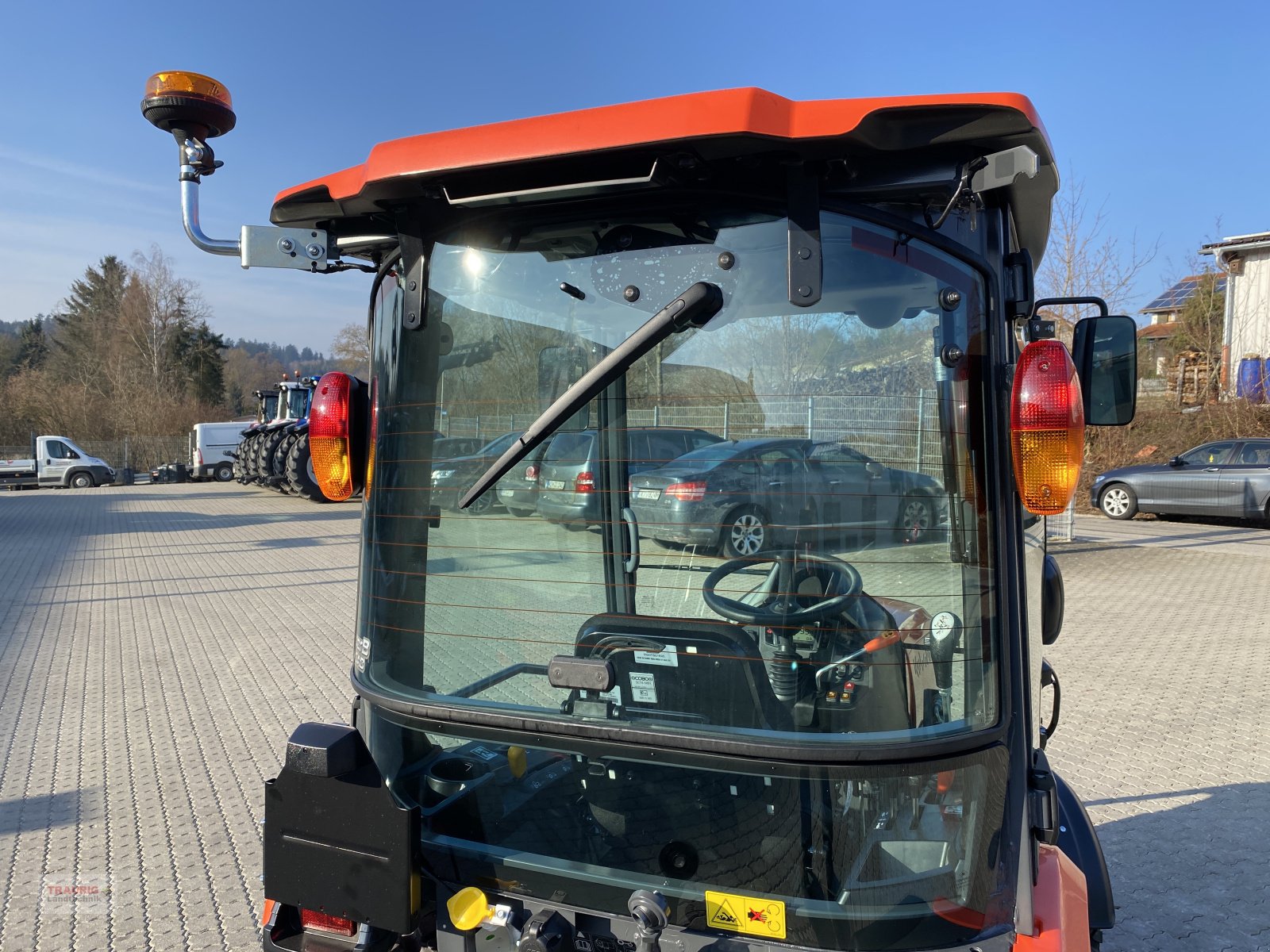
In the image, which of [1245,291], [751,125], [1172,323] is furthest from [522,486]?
[1172,323]

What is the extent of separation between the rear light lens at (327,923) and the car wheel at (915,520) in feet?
4.19

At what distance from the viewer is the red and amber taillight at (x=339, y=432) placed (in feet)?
6.61

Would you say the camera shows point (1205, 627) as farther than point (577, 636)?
Yes

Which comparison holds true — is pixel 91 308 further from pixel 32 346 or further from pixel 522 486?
pixel 522 486

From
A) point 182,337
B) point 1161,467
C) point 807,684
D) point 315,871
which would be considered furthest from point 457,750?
point 182,337

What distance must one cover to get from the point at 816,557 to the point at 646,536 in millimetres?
362

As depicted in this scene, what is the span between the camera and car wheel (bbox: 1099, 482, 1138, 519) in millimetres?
16766

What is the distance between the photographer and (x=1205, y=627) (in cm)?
823

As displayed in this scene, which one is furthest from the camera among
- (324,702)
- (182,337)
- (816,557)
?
(182,337)

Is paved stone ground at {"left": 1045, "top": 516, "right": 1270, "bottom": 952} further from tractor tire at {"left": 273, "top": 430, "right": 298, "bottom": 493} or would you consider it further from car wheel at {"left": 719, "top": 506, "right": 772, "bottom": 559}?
tractor tire at {"left": 273, "top": 430, "right": 298, "bottom": 493}

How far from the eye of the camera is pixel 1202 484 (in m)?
15.8

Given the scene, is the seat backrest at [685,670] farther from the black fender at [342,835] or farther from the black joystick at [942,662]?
the black fender at [342,835]

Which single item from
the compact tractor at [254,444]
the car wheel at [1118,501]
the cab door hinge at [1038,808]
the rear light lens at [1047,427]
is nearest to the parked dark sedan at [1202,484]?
the car wheel at [1118,501]

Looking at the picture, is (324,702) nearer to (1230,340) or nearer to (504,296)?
(504,296)
